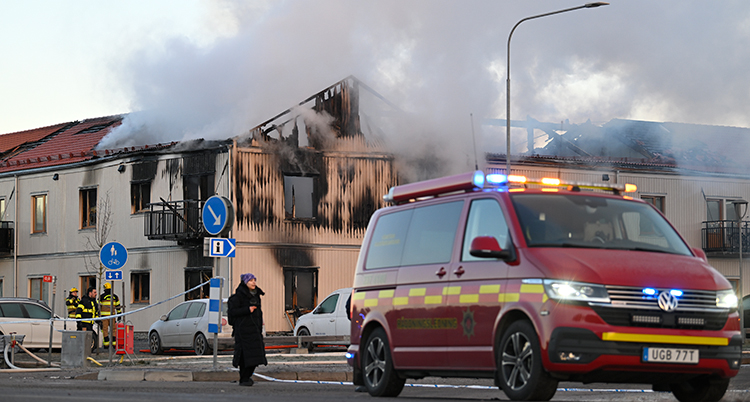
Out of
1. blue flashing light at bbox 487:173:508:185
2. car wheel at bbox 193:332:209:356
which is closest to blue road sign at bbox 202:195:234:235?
blue flashing light at bbox 487:173:508:185

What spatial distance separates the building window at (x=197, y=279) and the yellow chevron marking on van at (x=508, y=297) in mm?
27042

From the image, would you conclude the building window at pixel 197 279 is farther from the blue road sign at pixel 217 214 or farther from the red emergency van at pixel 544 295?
the red emergency van at pixel 544 295

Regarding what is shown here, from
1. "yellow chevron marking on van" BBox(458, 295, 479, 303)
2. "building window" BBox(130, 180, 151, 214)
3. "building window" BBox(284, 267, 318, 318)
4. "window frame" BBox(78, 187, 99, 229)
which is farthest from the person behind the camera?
"window frame" BBox(78, 187, 99, 229)

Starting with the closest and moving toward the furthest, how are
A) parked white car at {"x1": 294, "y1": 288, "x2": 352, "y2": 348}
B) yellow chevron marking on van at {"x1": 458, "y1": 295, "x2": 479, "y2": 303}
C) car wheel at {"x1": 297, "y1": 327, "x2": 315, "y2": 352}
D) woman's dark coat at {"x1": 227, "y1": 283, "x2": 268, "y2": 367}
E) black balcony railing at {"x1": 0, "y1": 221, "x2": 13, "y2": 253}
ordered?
yellow chevron marking on van at {"x1": 458, "y1": 295, "x2": 479, "y2": 303}, woman's dark coat at {"x1": 227, "y1": 283, "x2": 268, "y2": 367}, car wheel at {"x1": 297, "y1": 327, "x2": 315, "y2": 352}, parked white car at {"x1": 294, "y1": 288, "x2": 352, "y2": 348}, black balcony railing at {"x1": 0, "y1": 221, "x2": 13, "y2": 253}

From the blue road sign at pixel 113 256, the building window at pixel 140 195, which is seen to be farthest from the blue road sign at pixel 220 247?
the building window at pixel 140 195

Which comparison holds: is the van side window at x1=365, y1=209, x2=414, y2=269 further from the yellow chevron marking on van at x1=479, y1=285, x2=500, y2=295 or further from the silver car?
the silver car

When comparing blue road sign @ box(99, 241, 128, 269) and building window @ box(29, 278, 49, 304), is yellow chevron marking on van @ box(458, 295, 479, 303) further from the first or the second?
building window @ box(29, 278, 49, 304)

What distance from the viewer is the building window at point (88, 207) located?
40.2m

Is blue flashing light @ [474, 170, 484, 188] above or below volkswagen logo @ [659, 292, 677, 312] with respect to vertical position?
above

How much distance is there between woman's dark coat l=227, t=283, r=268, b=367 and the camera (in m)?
15.4

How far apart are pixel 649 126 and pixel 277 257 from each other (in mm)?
19486

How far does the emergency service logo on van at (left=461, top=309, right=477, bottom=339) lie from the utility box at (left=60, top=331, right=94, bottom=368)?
11.9m

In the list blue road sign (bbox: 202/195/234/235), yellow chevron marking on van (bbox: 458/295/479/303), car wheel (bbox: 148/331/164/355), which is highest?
blue road sign (bbox: 202/195/234/235)

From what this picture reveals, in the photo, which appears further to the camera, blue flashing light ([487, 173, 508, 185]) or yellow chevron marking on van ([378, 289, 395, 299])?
yellow chevron marking on van ([378, 289, 395, 299])
